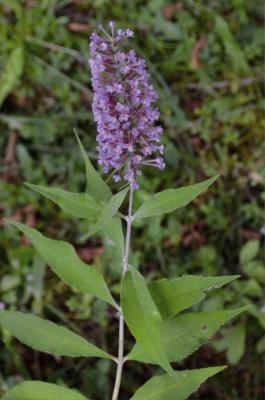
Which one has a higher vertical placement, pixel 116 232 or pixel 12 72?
pixel 12 72

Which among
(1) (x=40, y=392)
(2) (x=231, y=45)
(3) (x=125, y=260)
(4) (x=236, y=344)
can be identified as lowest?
(4) (x=236, y=344)

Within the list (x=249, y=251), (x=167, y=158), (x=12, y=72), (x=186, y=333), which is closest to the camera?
(x=186, y=333)

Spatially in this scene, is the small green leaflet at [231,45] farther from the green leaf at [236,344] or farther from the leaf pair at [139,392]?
the leaf pair at [139,392]

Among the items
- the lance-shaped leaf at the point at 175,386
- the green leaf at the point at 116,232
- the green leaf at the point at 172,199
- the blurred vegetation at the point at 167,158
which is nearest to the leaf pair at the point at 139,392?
the lance-shaped leaf at the point at 175,386

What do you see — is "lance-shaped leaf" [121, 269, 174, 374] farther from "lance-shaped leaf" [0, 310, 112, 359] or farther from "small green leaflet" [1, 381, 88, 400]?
"small green leaflet" [1, 381, 88, 400]

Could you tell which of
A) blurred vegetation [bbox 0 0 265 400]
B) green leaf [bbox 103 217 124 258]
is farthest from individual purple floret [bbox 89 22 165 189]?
blurred vegetation [bbox 0 0 265 400]

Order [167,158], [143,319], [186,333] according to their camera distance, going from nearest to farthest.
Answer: [143,319], [186,333], [167,158]

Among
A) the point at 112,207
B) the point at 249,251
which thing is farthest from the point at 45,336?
the point at 249,251

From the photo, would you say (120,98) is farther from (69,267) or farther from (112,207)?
(69,267)
